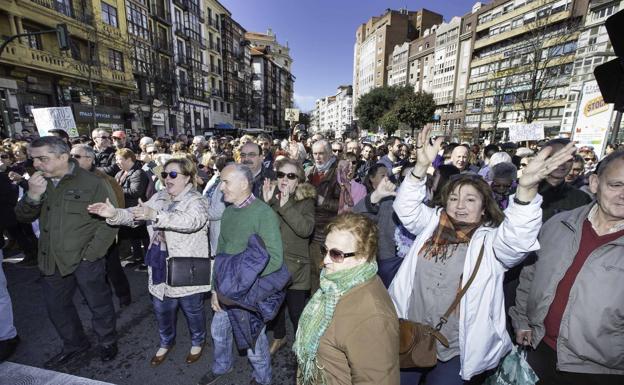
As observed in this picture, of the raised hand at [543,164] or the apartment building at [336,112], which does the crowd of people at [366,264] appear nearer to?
the raised hand at [543,164]

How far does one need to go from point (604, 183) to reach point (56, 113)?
37.8ft

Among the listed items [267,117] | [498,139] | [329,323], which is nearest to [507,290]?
[329,323]

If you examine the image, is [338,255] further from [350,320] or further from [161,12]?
[161,12]

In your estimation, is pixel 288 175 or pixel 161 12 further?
pixel 161 12

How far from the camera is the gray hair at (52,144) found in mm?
2688

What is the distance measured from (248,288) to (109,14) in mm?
29201

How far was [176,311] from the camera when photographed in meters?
3.06

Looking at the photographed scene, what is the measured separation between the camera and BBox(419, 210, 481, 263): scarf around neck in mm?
1996

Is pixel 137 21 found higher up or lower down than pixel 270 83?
lower down

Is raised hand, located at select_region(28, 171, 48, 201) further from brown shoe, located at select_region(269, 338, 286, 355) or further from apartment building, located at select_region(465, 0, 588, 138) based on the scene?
apartment building, located at select_region(465, 0, 588, 138)

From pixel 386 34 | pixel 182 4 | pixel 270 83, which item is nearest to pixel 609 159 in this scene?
pixel 182 4

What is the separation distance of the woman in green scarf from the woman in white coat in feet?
2.04

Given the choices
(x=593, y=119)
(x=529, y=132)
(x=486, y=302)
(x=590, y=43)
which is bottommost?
(x=486, y=302)

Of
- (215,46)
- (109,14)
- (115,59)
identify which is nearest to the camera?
(109,14)
